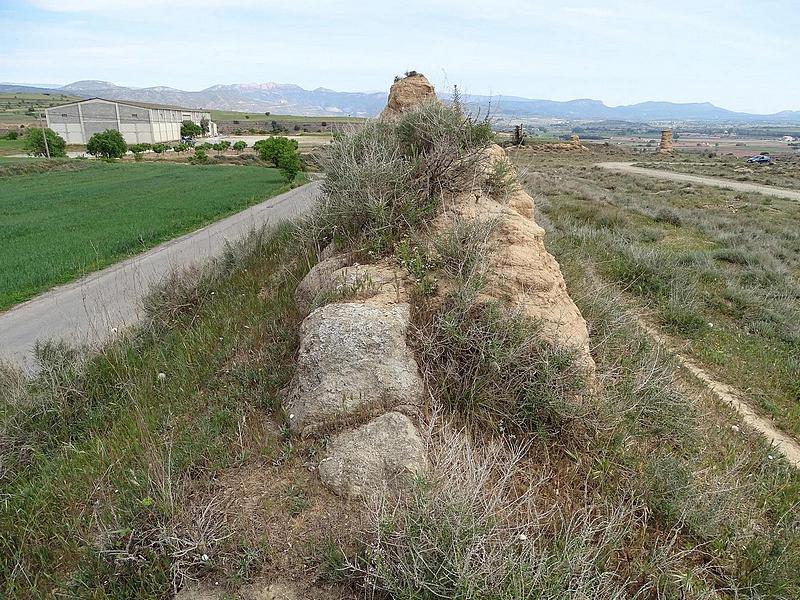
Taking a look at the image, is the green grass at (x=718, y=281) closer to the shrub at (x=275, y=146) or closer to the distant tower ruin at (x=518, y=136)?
the distant tower ruin at (x=518, y=136)

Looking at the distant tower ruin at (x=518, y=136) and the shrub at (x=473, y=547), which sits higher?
the distant tower ruin at (x=518, y=136)

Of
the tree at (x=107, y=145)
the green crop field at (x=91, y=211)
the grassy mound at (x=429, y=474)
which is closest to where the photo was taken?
the grassy mound at (x=429, y=474)

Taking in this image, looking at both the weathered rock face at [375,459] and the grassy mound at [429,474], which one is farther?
the weathered rock face at [375,459]

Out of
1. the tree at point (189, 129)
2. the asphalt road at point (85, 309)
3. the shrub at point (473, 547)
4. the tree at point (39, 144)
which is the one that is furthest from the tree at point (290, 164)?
the tree at point (189, 129)

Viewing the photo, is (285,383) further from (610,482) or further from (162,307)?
(162,307)

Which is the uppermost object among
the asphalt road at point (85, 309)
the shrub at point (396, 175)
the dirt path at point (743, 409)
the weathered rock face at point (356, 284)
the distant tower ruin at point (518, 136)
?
the distant tower ruin at point (518, 136)

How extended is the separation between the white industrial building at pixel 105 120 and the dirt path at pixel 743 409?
95.3 m

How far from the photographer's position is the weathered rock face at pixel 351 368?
3.36 metres

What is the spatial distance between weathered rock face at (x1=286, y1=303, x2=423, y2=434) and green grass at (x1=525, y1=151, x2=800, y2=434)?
14.8 ft

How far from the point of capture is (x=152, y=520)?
269 centimetres

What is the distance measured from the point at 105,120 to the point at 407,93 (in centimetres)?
9665

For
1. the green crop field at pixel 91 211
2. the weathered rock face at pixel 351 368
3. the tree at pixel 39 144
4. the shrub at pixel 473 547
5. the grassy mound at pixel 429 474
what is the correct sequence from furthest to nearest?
the tree at pixel 39 144, the green crop field at pixel 91 211, the weathered rock face at pixel 351 368, the grassy mound at pixel 429 474, the shrub at pixel 473 547

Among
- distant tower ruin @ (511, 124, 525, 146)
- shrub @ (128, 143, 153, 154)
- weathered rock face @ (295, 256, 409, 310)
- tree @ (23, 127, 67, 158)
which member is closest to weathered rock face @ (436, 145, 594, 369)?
weathered rock face @ (295, 256, 409, 310)

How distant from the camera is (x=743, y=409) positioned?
554 cm
